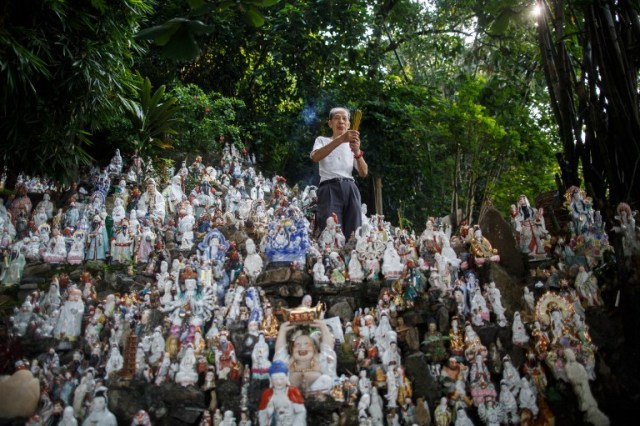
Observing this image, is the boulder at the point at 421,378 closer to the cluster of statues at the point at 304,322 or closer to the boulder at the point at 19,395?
the cluster of statues at the point at 304,322

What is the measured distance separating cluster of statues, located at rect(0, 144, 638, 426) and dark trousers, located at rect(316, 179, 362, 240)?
302mm

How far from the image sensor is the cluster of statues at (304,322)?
4.55 meters

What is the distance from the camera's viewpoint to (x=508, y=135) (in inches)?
354

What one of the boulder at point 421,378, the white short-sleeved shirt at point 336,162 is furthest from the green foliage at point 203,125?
the boulder at point 421,378

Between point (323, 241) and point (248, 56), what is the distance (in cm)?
671

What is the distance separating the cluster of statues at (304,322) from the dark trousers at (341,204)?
0.30m

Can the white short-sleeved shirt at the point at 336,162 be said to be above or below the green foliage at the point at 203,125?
below

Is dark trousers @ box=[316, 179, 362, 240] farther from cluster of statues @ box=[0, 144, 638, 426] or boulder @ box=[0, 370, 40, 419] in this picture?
boulder @ box=[0, 370, 40, 419]

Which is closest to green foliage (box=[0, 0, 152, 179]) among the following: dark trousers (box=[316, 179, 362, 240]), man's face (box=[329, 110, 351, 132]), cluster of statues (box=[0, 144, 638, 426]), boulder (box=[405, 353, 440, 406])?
cluster of statues (box=[0, 144, 638, 426])

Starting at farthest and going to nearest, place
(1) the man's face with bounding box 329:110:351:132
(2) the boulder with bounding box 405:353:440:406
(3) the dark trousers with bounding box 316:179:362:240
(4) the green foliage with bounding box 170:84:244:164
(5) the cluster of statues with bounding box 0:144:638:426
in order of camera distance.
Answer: (4) the green foliage with bounding box 170:84:244:164 < (3) the dark trousers with bounding box 316:179:362:240 < (1) the man's face with bounding box 329:110:351:132 < (2) the boulder with bounding box 405:353:440:406 < (5) the cluster of statues with bounding box 0:144:638:426

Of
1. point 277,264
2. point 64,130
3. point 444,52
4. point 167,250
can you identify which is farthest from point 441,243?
point 444,52

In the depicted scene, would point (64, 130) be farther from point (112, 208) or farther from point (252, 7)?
point (252, 7)

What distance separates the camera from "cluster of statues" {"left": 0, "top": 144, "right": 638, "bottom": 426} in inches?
179

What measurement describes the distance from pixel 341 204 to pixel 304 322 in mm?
2269
